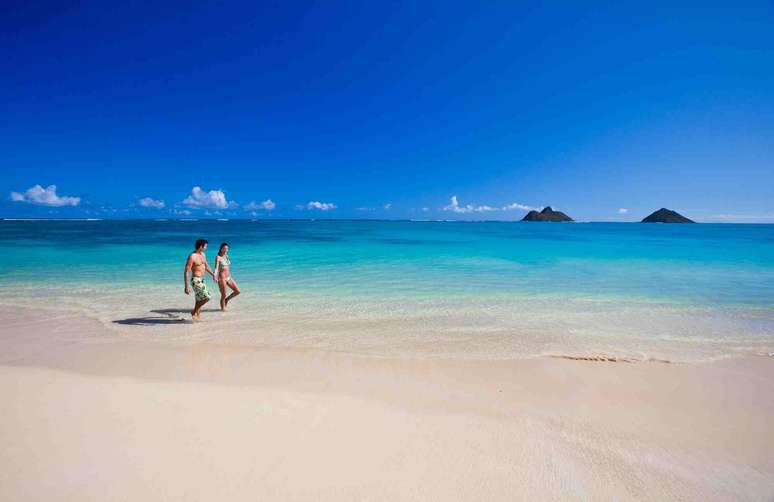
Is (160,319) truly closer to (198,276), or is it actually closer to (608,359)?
(198,276)

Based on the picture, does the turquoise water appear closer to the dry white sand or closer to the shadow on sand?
the shadow on sand

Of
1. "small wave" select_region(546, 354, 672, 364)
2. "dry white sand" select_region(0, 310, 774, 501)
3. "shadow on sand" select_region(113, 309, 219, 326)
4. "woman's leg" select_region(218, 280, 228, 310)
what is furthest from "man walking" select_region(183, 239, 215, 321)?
"small wave" select_region(546, 354, 672, 364)

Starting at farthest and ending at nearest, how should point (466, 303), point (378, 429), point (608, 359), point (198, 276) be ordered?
point (466, 303) → point (198, 276) → point (608, 359) → point (378, 429)

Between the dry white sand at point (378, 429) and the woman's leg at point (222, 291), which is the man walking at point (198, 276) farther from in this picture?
the dry white sand at point (378, 429)

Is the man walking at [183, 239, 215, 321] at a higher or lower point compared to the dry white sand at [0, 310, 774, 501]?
higher

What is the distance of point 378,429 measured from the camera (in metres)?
3.83

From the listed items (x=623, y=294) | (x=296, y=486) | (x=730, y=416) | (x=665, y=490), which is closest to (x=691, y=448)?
(x=665, y=490)

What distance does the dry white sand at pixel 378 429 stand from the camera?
3047mm

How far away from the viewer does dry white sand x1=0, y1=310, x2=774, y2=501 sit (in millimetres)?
3047

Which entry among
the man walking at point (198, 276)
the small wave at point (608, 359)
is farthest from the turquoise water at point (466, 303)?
the man walking at point (198, 276)

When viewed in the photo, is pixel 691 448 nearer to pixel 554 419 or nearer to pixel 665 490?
pixel 665 490

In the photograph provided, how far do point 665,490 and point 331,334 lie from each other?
18.5ft

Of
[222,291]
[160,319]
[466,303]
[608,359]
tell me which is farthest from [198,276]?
[608,359]

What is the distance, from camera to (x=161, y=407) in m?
4.09
